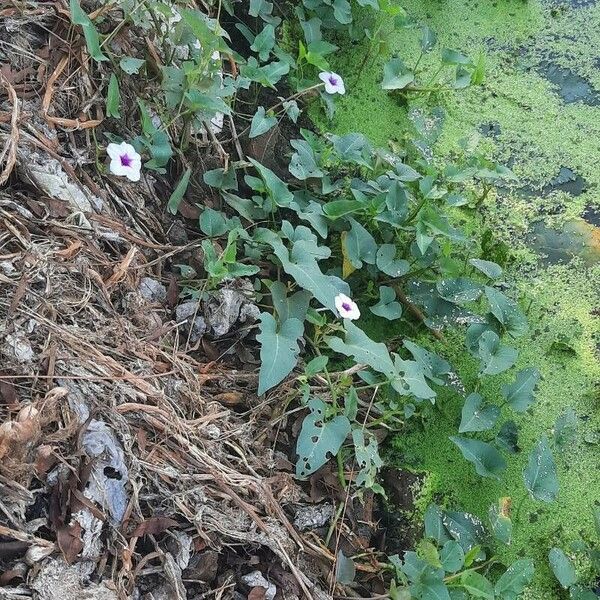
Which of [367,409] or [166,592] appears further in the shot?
[367,409]

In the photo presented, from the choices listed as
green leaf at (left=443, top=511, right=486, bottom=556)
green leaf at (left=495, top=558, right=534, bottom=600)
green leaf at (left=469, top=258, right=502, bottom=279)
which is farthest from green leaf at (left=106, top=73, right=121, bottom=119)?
green leaf at (left=495, top=558, right=534, bottom=600)

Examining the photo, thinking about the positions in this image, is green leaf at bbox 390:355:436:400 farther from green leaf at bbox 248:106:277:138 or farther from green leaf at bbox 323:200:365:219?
green leaf at bbox 248:106:277:138

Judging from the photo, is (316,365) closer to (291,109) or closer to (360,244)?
(360,244)

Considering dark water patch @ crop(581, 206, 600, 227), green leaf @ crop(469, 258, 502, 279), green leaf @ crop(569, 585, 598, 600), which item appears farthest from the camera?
dark water patch @ crop(581, 206, 600, 227)

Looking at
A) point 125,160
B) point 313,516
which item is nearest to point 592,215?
point 313,516

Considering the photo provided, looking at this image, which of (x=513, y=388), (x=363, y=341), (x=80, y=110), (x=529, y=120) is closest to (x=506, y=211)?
(x=529, y=120)

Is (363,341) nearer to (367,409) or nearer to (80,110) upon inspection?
(367,409)

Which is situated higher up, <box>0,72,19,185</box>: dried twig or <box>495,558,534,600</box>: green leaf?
<box>0,72,19,185</box>: dried twig
